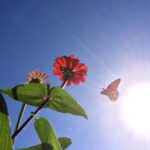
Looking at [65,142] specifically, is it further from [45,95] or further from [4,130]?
[4,130]

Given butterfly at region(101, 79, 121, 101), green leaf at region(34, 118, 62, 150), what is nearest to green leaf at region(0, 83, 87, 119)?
green leaf at region(34, 118, 62, 150)

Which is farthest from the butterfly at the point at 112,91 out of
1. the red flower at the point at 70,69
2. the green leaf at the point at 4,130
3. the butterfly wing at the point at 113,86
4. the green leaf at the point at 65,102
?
the green leaf at the point at 4,130

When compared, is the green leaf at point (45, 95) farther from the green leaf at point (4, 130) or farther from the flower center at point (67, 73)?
the flower center at point (67, 73)

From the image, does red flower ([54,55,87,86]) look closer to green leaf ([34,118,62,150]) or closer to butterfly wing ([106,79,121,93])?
butterfly wing ([106,79,121,93])

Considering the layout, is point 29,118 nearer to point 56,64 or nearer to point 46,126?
point 46,126

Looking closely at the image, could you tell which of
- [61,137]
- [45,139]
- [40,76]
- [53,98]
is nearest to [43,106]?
[53,98]

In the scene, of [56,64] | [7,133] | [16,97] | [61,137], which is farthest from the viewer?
[56,64]

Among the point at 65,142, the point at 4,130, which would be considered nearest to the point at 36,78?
the point at 65,142
